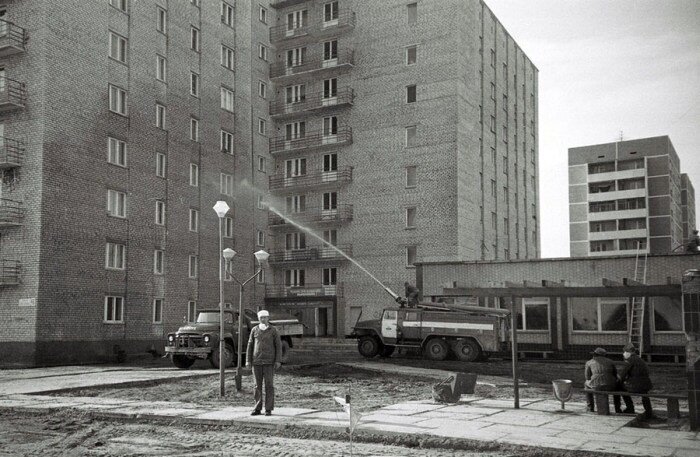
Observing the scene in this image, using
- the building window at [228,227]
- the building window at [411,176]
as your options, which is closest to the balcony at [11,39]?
the building window at [228,227]

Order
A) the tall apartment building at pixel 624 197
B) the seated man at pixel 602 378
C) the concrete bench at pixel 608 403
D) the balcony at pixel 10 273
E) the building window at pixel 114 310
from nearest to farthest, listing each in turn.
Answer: the concrete bench at pixel 608 403 → the seated man at pixel 602 378 → the balcony at pixel 10 273 → the building window at pixel 114 310 → the tall apartment building at pixel 624 197

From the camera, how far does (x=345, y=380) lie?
21109 millimetres

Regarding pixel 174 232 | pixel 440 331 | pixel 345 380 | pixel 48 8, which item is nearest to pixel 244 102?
pixel 174 232

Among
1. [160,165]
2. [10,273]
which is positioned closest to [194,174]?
[160,165]

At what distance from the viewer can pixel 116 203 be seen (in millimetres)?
36312

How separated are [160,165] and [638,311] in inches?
990

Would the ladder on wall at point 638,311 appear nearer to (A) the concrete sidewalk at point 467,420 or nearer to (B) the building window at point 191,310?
(A) the concrete sidewalk at point 467,420

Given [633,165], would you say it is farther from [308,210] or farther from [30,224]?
[30,224]

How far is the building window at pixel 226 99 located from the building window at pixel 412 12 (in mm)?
12277

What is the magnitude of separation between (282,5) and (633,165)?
55393 mm

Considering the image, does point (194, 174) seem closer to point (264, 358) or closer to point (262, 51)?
point (262, 51)

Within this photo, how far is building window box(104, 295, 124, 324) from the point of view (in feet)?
115

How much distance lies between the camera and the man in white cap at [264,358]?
13.4 m

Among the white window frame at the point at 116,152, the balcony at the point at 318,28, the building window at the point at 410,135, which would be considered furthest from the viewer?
the balcony at the point at 318,28
